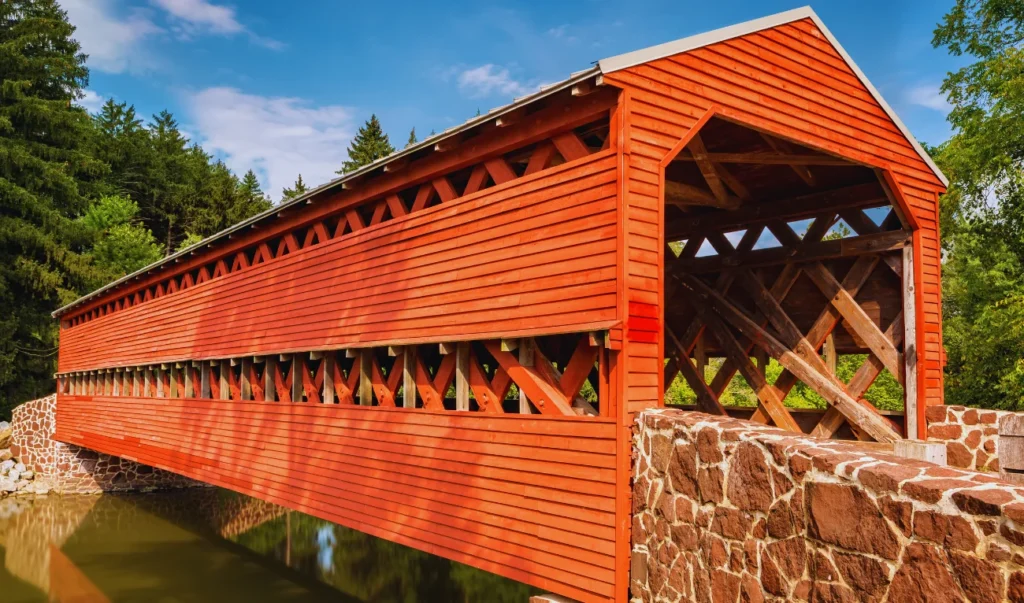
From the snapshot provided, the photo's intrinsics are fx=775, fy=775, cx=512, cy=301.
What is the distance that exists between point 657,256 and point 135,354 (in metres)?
14.9

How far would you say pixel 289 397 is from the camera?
11.4m

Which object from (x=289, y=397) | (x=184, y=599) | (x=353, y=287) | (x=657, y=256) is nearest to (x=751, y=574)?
(x=657, y=256)

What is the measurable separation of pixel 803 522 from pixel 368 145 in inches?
1702

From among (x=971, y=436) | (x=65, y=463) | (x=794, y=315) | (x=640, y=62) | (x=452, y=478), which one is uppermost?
(x=640, y=62)

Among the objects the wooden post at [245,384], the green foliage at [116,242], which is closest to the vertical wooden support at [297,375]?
the wooden post at [245,384]

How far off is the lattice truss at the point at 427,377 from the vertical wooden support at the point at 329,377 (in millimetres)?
13

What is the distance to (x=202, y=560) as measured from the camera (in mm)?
16125

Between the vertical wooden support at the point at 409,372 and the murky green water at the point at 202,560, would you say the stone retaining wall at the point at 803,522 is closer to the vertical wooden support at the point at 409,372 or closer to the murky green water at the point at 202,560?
the vertical wooden support at the point at 409,372

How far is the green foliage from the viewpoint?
115ft

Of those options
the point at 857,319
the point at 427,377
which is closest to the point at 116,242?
the point at 427,377

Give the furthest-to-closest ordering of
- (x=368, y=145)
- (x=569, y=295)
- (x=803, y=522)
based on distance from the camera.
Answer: (x=368, y=145), (x=569, y=295), (x=803, y=522)

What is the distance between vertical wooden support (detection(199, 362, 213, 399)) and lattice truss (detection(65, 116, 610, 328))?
5.19 feet

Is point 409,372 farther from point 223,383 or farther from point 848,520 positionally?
point 223,383

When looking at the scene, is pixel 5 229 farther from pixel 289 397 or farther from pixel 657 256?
pixel 657 256
